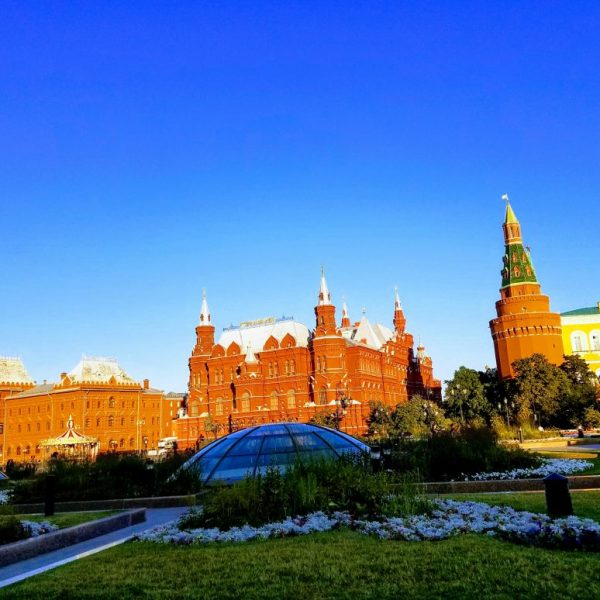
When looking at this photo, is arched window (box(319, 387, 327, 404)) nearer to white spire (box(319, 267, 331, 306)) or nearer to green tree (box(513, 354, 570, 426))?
A: white spire (box(319, 267, 331, 306))

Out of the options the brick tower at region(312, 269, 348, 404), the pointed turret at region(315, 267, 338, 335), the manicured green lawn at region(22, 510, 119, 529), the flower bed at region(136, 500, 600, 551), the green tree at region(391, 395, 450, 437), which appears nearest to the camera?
the flower bed at region(136, 500, 600, 551)

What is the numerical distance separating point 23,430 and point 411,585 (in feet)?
310

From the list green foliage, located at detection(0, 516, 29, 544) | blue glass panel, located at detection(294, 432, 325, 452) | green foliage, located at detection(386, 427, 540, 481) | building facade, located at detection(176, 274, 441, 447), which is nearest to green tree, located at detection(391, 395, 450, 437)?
building facade, located at detection(176, 274, 441, 447)

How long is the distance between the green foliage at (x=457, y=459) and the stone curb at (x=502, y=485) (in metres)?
0.87

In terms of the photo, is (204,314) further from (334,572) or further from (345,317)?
(334,572)

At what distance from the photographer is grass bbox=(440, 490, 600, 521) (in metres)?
10.4

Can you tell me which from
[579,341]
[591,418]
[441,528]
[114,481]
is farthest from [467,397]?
[441,528]

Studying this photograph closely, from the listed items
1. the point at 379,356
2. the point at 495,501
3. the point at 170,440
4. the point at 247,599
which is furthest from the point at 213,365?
the point at 247,599

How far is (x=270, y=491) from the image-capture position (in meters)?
11.3

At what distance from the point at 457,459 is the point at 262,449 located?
20.4ft

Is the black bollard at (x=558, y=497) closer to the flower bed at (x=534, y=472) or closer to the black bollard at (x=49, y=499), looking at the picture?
the flower bed at (x=534, y=472)

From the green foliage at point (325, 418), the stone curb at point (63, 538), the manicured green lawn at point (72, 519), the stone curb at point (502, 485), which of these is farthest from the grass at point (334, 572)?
the green foliage at point (325, 418)

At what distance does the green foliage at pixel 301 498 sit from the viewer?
1076cm

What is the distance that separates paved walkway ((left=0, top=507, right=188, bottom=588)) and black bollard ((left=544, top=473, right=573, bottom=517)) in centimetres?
763
